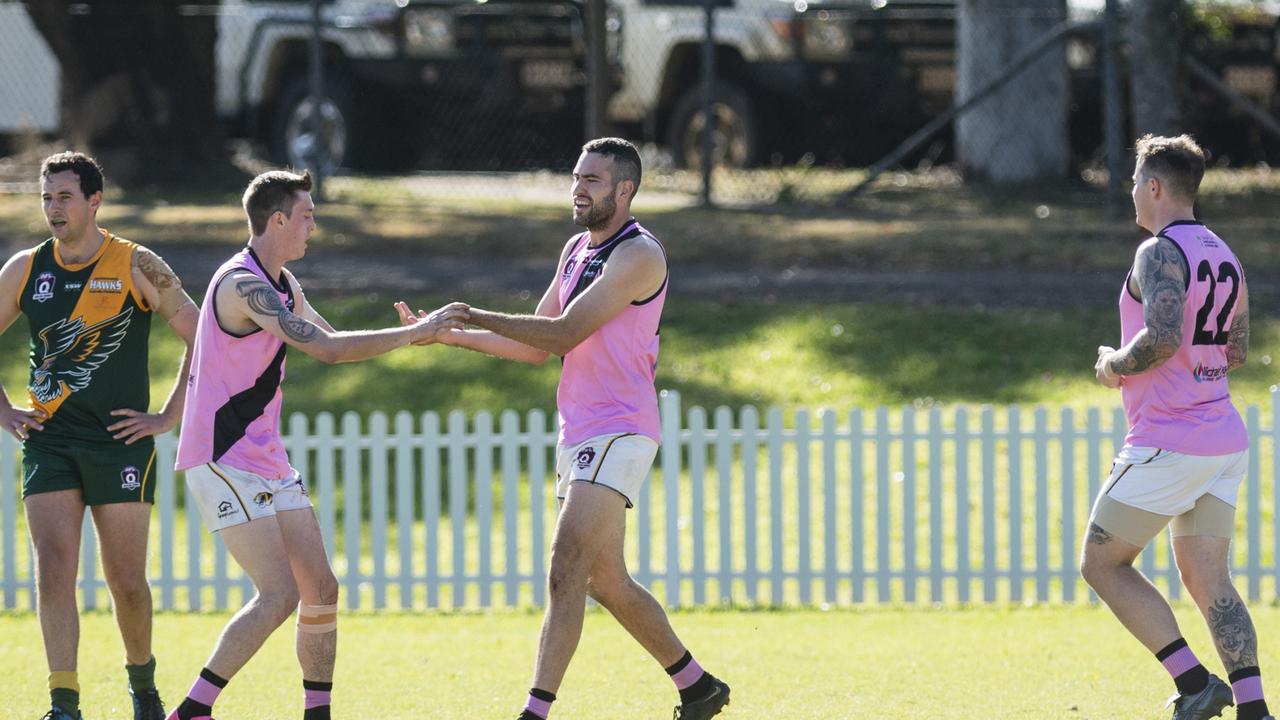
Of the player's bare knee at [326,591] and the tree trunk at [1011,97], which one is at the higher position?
the tree trunk at [1011,97]

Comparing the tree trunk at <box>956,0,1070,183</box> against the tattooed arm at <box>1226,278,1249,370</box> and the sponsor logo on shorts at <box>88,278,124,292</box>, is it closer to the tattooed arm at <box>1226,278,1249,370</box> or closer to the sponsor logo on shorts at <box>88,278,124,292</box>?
the tattooed arm at <box>1226,278,1249,370</box>

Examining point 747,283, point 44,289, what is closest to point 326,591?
point 44,289

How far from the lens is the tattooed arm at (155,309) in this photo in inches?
248

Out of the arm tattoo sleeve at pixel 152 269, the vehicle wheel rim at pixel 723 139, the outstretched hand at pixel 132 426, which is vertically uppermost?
the vehicle wheel rim at pixel 723 139

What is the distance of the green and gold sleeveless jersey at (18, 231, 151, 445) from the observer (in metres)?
6.26

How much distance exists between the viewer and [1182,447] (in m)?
5.95

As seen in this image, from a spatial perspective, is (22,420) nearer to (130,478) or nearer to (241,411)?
(130,478)

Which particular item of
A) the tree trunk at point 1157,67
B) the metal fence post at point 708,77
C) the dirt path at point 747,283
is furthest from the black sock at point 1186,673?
the metal fence post at point 708,77

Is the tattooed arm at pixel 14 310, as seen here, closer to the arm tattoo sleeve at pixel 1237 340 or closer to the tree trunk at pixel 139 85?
the arm tattoo sleeve at pixel 1237 340

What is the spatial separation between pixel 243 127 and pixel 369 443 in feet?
38.6

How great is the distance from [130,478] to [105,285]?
69 centimetres

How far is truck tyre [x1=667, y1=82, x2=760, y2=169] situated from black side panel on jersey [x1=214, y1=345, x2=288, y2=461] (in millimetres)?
12434

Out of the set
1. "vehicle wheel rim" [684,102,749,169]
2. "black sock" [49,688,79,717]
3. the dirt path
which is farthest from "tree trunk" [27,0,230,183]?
"black sock" [49,688,79,717]

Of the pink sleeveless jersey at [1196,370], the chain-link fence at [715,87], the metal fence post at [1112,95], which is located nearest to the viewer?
the pink sleeveless jersey at [1196,370]
